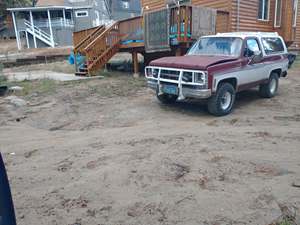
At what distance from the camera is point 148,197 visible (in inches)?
124

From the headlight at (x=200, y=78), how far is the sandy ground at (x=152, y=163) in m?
0.88

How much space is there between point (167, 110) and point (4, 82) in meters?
7.12

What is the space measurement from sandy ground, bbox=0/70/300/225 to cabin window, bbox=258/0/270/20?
907 cm

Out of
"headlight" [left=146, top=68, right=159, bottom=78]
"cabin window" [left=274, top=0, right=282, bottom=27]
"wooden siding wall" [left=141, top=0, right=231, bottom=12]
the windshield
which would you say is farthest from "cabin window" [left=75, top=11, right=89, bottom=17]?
"headlight" [left=146, top=68, right=159, bottom=78]

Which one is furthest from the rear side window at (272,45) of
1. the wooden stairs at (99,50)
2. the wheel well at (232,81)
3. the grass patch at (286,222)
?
the wooden stairs at (99,50)

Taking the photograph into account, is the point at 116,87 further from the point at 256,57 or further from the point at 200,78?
the point at 256,57

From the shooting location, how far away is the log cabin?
1026 cm

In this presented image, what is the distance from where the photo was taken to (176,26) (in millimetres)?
10328

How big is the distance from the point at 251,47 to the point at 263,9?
368 inches

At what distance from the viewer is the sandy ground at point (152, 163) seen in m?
2.90

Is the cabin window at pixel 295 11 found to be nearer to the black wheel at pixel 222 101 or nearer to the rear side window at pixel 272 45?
the rear side window at pixel 272 45

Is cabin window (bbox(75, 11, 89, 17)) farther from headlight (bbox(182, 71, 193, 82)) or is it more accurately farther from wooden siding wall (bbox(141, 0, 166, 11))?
headlight (bbox(182, 71, 193, 82))

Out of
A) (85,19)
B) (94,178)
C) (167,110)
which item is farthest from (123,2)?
(94,178)

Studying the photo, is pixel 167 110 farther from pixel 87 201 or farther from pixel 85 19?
pixel 85 19
